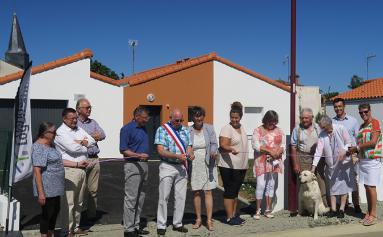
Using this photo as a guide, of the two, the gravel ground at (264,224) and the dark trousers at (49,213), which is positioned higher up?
the dark trousers at (49,213)

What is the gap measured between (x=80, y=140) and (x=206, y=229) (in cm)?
227

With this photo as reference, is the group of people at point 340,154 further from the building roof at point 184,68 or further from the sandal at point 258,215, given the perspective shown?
the building roof at point 184,68

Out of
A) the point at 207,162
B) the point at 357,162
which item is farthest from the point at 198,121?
the point at 357,162

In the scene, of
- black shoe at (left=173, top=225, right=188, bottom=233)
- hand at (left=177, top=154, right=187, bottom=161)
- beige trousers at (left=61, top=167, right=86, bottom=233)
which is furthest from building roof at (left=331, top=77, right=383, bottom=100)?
beige trousers at (left=61, top=167, right=86, bottom=233)

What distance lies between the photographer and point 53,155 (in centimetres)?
529

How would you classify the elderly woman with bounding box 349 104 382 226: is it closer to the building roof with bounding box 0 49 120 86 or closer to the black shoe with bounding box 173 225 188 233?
the black shoe with bounding box 173 225 188 233

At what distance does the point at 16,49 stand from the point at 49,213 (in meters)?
46.9

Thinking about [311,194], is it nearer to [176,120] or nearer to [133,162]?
[176,120]

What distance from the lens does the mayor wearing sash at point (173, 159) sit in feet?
20.1

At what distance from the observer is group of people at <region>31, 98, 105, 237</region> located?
524cm

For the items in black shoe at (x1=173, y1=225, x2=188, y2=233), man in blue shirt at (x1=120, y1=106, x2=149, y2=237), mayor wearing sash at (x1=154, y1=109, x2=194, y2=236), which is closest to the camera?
man in blue shirt at (x1=120, y1=106, x2=149, y2=237)

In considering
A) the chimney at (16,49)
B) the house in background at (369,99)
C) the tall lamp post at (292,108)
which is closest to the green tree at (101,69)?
the chimney at (16,49)

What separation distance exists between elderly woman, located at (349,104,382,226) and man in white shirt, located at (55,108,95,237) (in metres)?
4.12

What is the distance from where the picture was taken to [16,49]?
158 ft
